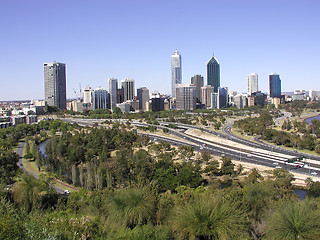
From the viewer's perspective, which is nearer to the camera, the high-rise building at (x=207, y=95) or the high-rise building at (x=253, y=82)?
the high-rise building at (x=207, y=95)

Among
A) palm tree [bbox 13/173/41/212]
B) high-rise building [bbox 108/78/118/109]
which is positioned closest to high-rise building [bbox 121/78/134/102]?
high-rise building [bbox 108/78/118/109]

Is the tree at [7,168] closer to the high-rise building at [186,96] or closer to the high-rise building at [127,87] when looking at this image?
the high-rise building at [186,96]

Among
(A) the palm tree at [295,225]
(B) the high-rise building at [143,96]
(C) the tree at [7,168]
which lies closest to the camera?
(A) the palm tree at [295,225]

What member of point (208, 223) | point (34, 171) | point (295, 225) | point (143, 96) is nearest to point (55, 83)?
point (143, 96)

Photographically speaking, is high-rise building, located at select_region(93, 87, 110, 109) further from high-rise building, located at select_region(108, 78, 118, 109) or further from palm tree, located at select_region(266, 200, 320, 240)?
palm tree, located at select_region(266, 200, 320, 240)

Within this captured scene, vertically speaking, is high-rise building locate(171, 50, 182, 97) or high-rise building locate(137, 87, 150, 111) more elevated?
high-rise building locate(171, 50, 182, 97)

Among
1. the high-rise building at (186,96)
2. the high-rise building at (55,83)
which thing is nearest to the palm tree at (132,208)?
the high-rise building at (186,96)

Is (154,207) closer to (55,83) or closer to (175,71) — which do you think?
(55,83)
